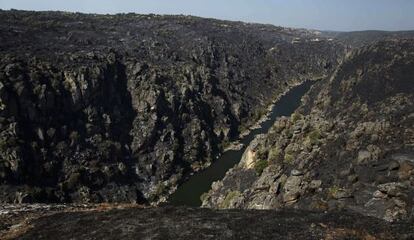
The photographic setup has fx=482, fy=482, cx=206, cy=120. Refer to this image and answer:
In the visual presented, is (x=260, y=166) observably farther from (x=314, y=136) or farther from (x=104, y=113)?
(x=104, y=113)

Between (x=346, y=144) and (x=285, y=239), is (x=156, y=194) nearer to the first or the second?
(x=346, y=144)

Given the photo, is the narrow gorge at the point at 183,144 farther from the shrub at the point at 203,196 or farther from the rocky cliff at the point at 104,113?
the shrub at the point at 203,196

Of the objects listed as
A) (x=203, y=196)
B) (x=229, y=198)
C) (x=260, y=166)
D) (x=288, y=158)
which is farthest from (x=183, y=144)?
(x=288, y=158)

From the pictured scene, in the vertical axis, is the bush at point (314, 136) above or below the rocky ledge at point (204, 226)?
below

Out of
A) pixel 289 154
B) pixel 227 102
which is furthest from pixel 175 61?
pixel 289 154

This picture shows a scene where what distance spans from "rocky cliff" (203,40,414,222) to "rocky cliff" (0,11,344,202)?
21.0m

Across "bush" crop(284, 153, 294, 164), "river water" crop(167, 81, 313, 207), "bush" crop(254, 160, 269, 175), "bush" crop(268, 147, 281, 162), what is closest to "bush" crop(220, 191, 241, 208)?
"bush" crop(254, 160, 269, 175)

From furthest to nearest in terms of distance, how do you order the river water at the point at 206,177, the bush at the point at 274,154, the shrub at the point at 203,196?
the river water at the point at 206,177 < the shrub at the point at 203,196 < the bush at the point at 274,154

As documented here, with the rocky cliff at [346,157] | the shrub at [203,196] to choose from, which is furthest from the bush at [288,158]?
the shrub at [203,196]

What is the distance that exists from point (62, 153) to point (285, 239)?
65.1 meters

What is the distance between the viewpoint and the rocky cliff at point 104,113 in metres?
81.4

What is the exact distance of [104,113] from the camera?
327 ft

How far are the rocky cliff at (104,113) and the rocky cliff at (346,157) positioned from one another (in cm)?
2096

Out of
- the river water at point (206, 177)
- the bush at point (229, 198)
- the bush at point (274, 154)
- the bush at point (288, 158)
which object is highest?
the bush at point (288, 158)
